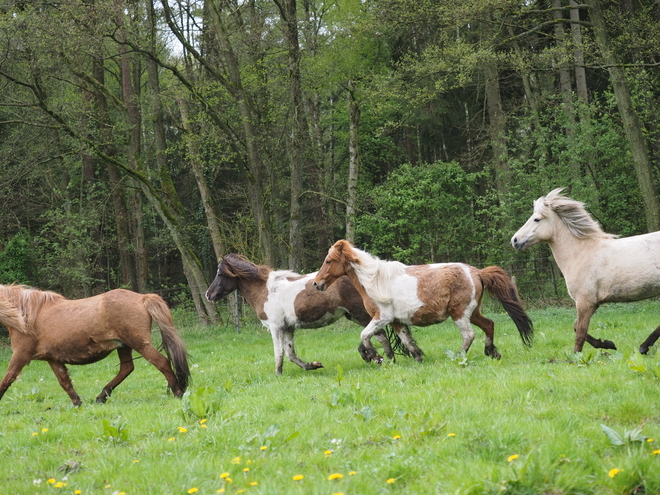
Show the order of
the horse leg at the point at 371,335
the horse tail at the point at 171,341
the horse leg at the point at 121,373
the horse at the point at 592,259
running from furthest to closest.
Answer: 1. the horse leg at the point at 371,335
2. the horse leg at the point at 121,373
3. the horse tail at the point at 171,341
4. the horse at the point at 592,259

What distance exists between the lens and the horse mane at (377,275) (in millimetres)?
9820

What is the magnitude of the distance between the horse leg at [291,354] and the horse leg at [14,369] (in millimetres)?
3900

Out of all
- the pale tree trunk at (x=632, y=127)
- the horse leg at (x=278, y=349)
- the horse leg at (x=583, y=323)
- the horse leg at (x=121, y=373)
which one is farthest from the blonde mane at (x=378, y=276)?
the pale tree trunk at (x=632, y=127)

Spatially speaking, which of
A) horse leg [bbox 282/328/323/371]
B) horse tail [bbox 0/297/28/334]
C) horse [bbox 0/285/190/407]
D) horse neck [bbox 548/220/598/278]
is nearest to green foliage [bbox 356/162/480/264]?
horse leg [bbox 282/328/323/371]

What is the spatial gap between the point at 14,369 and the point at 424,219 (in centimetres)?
1623

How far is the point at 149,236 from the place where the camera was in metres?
36.2

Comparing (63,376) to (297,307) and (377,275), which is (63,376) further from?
(377,275)

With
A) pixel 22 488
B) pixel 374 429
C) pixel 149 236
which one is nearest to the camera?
pixel 22 488

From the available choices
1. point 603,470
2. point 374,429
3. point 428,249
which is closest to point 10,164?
point 428,249

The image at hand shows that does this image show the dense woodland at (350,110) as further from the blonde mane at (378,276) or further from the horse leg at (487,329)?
the blonde mane at (378,276)

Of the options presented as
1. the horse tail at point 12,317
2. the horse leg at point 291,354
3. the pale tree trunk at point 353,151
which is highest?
the pale tree trunk at point 353,151

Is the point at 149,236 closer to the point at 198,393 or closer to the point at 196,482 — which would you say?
the point at 198,393

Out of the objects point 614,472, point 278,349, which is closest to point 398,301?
point 278,349

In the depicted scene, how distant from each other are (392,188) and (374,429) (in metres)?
18.8
